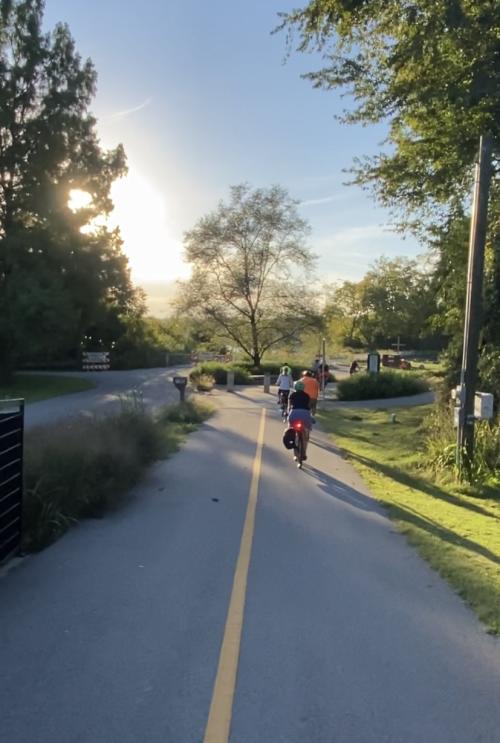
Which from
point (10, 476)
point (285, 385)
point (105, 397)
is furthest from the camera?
point (105, 397)

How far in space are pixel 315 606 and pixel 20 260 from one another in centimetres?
3352

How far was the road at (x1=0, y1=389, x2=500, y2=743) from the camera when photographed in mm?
3588

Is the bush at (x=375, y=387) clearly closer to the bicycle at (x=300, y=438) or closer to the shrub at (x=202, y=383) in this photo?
the shrub at (x=202, y=383)

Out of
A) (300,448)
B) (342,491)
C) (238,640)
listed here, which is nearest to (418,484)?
(342,491)

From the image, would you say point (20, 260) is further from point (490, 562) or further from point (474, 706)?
point (474, 706)

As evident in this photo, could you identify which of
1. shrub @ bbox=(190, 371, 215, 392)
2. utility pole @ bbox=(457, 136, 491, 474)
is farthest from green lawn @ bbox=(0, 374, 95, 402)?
utility pole @ bbox=(457, 136, 491, 474)

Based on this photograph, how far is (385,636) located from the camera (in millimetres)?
4812

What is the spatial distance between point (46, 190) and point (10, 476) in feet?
113

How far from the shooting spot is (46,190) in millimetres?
37531

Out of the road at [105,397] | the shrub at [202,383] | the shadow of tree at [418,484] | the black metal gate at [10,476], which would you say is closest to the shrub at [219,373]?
the road at [105,397]

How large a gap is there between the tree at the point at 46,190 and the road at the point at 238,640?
91.0 feet

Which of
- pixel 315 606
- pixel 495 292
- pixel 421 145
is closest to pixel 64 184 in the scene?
pixel 421 145

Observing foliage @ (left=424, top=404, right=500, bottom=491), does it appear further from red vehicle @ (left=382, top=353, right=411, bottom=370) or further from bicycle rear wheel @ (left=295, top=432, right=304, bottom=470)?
red vehicle @ (left=382, top=353, right=411, bottom=370)

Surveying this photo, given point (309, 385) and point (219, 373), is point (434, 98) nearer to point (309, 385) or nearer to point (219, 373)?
point (309, 385)
